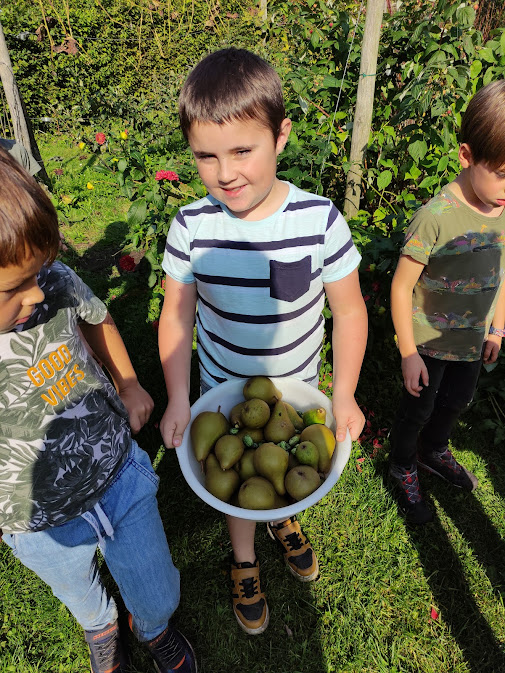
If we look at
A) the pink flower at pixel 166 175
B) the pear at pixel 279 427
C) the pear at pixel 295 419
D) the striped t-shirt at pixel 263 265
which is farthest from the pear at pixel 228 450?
the pink flower at pixel 166 175

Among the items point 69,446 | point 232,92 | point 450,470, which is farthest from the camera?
point 450,470

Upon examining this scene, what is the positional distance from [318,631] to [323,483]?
1.11 metres

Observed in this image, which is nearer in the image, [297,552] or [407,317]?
[407,317]

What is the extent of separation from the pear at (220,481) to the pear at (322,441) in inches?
10.2

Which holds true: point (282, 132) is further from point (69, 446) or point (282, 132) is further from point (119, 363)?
point (69, 446)

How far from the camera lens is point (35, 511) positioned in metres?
1.29

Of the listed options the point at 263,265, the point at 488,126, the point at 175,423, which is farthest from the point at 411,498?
the point at 488,126

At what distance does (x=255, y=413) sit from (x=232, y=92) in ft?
3.09

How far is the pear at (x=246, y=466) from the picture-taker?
142 cm

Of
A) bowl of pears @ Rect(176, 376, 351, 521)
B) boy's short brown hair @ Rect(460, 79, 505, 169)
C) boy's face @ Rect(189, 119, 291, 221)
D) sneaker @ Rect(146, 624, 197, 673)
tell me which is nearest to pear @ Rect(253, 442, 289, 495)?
bowl of pears @ Rect(176, 376, 351, 521)

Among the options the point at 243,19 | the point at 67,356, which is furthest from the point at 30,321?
the point at 243,19

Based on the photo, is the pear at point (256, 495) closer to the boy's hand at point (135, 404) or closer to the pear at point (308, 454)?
the pear at point (308, 454)

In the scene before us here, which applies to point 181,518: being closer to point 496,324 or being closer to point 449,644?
point 449,644

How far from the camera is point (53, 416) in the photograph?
1255 mm
